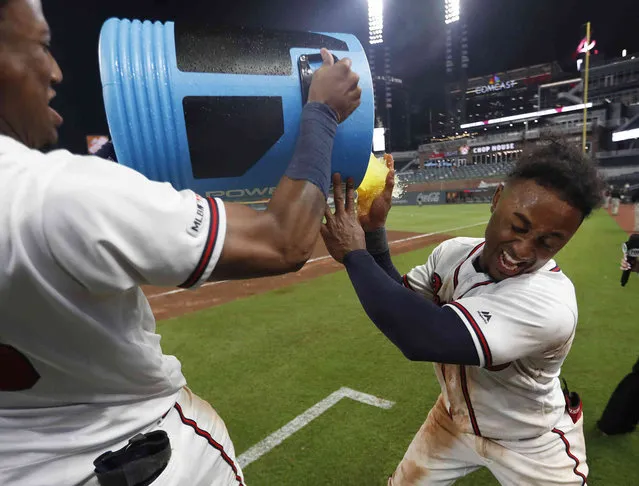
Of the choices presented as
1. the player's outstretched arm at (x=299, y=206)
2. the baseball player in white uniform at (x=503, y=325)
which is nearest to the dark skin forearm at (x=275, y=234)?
the player's outstretched arm at (x=299, y=206)

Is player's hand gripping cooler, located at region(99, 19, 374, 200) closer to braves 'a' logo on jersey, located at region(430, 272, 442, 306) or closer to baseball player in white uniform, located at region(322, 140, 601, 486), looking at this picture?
baseball player in white uniform, located at region(322, 140, 601, 486)

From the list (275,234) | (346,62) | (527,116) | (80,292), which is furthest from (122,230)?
(527,116)

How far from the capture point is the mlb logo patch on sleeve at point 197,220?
0.85 meters

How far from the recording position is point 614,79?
46.2 metres

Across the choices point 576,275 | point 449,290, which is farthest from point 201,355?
point 576,275

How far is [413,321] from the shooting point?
4.71 ft

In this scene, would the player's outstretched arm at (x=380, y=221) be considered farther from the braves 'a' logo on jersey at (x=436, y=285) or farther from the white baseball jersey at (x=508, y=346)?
the white baseball jersey at (x=508, y=346)

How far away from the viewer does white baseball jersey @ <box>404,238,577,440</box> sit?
57.7 inches

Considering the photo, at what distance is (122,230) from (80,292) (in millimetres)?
204

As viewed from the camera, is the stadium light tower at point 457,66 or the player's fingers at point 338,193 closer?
the player's fingers at point 338,193

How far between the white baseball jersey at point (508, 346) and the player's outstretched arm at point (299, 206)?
77 cm

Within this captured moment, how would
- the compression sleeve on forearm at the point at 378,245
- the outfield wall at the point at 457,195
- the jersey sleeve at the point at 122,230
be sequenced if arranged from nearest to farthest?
the jersey sleeve at the point at 122,230, the compression sleeve on forearm at the point at 378,245, the outfield wall at the point at 457,195

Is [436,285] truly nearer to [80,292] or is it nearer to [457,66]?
[80,292]

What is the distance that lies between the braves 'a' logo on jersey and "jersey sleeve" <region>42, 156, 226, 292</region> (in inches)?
61.2
